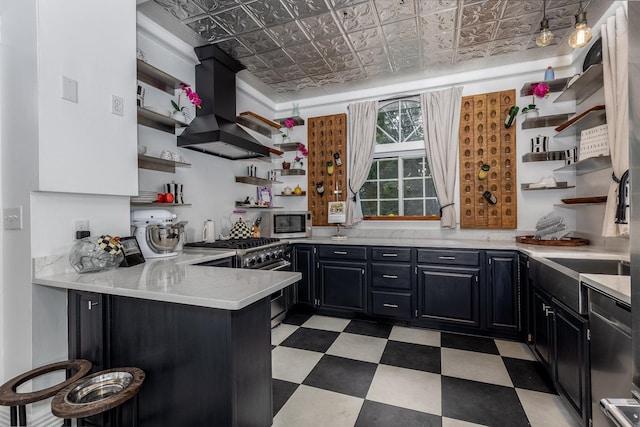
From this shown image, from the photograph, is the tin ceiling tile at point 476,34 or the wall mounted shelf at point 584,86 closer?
the wall mounted shelf at point 584,86

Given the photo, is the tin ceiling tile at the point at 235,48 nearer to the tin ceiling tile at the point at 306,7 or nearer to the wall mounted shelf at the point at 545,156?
the tin ceiling tile at the point at 306,7

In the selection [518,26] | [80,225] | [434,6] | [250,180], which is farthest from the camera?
[250,180]

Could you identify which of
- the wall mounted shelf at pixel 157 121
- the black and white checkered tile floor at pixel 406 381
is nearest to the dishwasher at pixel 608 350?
the black and white checkered tile floor at pixel 406 381

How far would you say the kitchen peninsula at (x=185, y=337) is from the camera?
47.5 inches

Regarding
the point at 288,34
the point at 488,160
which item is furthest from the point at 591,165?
the point at 288,34

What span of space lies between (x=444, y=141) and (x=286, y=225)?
2228mm

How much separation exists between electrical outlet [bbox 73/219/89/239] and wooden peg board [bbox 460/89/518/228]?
11.8 feet

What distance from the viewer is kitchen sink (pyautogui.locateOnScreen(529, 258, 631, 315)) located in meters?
1.56

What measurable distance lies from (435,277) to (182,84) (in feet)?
10.1

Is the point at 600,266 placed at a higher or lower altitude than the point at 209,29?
lower

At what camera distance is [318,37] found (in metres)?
2.70

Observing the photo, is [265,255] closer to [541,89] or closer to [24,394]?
[24,394]

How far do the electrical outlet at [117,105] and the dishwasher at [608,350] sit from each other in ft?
9.65

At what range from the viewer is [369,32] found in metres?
2.63
